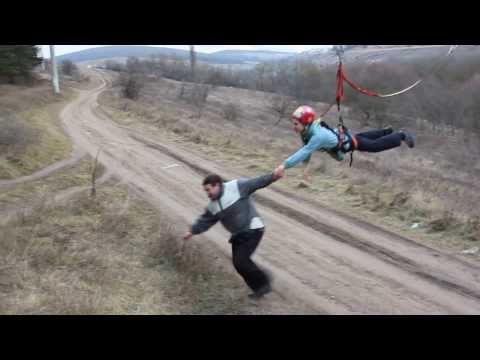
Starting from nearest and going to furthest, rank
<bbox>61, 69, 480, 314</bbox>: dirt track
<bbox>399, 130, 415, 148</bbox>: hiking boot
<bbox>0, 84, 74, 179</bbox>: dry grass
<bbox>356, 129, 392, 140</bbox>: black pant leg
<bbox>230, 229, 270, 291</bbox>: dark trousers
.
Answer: <bbox>230, 229, 270, 291</bbox>: dark trousers → <bbox>61, 69, 480, 314</bbox>: dirt track → <bbox>356, 129, 392, 140</bbox>: black pant leg → <bbox>399, 130, 415, 148</bbox>: hiking boot → <bbox>0, 84, 74, 179</bbox>: dry grass

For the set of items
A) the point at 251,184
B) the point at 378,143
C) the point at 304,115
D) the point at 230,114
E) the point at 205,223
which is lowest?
the point at 230,114

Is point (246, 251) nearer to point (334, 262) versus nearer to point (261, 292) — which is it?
point (261, 292)

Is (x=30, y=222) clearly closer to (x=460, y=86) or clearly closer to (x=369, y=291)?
(x=369, y=291)

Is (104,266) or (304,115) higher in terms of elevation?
(304,115)

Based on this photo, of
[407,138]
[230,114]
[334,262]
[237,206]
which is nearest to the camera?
[237,206]

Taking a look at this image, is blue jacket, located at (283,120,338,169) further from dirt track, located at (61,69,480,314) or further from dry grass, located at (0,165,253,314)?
dry grass, located at (0,165,253,314)

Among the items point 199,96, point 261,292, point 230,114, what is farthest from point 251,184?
point 199,96

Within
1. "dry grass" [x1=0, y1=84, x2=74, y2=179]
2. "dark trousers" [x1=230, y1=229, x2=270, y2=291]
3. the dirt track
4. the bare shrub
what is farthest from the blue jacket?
the bare shrub

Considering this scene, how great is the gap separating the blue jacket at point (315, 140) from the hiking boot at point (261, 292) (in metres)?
2.30

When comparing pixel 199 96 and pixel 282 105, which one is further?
pixel 199 96

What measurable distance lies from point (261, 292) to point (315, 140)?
290cm

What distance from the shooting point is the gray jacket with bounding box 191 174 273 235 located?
290 inches

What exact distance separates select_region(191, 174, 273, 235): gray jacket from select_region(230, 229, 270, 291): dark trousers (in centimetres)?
11

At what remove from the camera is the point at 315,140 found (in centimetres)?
771
